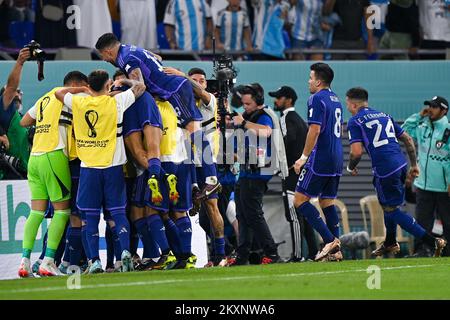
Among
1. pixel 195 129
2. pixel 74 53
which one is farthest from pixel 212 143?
pixel 74 53

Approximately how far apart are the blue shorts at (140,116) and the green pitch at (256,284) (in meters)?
1.66

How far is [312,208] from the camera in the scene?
1595 cm

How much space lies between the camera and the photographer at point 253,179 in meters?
16.9

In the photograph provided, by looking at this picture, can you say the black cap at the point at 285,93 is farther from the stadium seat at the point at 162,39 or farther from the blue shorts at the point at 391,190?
the stadium seat at the point at 162,39

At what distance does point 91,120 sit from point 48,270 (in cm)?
186

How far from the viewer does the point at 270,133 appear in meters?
17.2

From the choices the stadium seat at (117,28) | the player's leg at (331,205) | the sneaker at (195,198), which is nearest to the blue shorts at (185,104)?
the sneaker at (195,198)

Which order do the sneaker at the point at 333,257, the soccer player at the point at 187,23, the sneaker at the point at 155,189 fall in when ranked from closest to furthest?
the sneaker at the point at 155,189 → the sneaker at the point at 333,257 → the soccer player at the point at 187,23

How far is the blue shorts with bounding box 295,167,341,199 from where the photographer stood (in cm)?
1593

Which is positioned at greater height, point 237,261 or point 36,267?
point 36,267

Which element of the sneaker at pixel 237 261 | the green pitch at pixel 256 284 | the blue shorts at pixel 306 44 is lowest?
the sneaker at pixel 237 261

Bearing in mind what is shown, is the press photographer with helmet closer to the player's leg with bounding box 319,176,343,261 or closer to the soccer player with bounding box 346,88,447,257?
the player's leg with bounding box 319,176,343,261

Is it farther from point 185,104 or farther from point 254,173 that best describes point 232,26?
point 185,104
